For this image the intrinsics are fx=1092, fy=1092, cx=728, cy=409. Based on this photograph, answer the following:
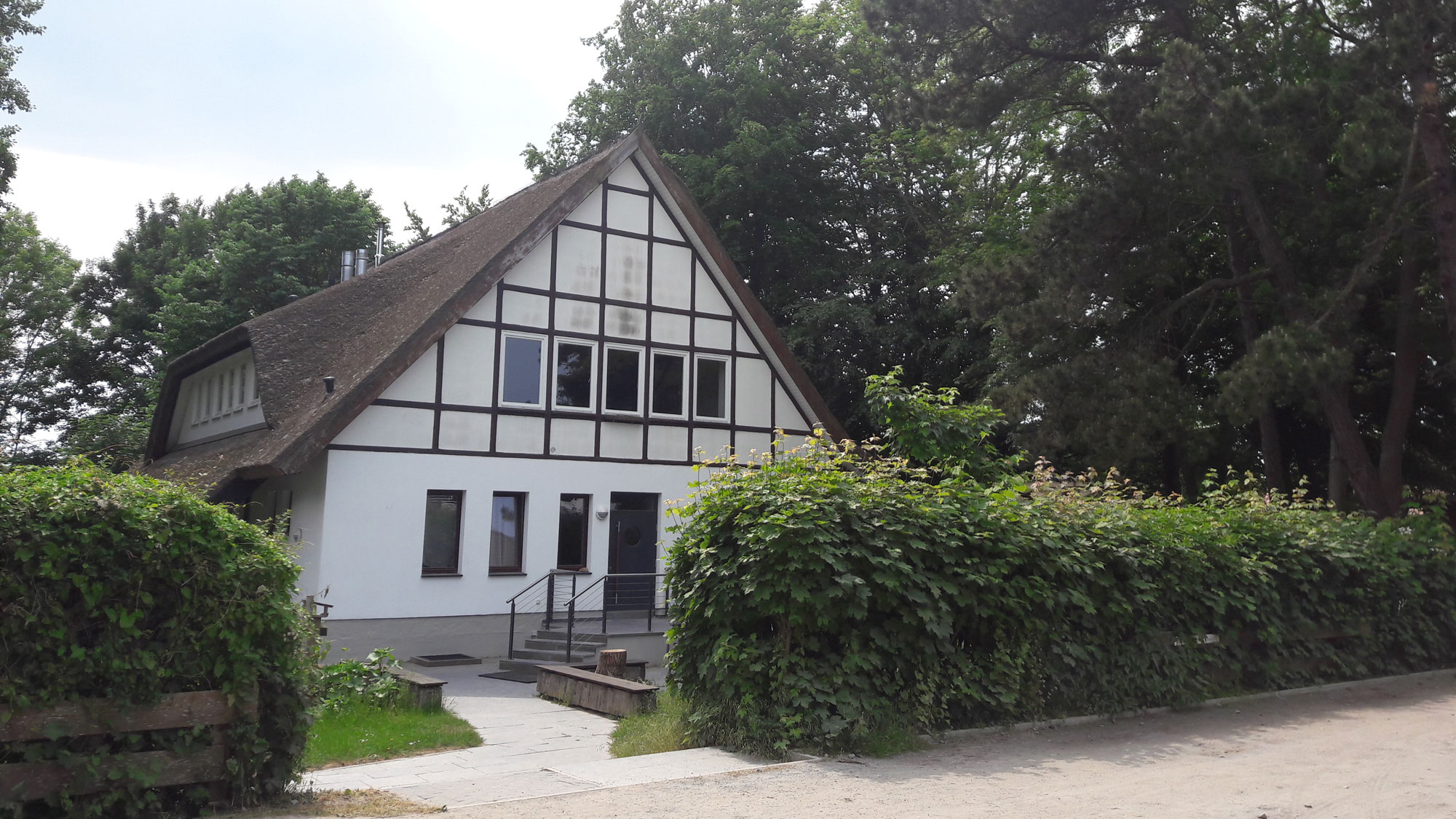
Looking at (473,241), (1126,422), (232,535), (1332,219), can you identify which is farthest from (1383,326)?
(232,535)

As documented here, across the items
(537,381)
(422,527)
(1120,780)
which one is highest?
(537,381)

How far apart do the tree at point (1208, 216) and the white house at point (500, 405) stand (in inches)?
204

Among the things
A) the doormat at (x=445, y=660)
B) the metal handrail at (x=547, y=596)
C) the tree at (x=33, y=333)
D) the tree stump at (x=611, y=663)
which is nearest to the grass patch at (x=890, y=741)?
the tree stump at (x=611, y=663)

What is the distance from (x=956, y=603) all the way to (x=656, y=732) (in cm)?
279

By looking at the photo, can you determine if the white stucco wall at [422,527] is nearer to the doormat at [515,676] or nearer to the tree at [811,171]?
the doormat at [515,676]

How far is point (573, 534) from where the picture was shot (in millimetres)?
19625

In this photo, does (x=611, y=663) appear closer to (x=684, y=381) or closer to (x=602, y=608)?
(x=602, y=608)

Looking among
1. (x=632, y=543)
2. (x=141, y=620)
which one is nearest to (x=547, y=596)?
(x=632, y=543)

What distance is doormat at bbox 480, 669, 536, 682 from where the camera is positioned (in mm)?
15166

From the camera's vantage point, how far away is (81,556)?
6.01 meters

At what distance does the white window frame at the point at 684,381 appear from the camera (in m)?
20.7

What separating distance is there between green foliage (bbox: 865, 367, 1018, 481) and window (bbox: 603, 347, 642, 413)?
6247 millimetres

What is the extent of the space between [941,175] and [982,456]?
60.5 ft

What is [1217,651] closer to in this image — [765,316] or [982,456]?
[982,456]
